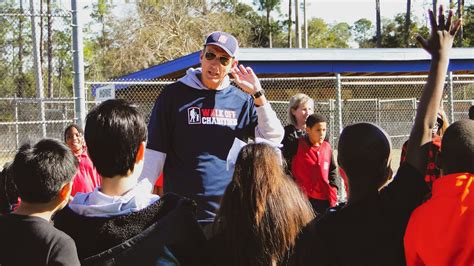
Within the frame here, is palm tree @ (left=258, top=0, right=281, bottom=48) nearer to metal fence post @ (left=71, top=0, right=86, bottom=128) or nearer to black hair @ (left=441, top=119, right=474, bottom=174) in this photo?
metal fence post @ (left=71, top=0, right=86, bottom=128)

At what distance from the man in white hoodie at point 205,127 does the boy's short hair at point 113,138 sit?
3.97 ft

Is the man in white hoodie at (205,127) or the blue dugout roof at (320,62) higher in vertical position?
the blue dugout roof at (320,62)

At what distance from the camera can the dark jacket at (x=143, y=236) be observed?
7.33 feet

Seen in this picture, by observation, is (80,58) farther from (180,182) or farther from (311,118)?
(180,182)

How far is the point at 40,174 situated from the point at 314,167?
383 centimetres

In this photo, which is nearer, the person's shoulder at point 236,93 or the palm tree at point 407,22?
the person's shoulder at point 236,93

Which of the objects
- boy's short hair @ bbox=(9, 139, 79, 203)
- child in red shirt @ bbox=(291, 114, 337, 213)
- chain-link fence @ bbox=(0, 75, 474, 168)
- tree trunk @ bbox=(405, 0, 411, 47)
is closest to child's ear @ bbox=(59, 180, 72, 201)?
boy's short hair @ bbox=(9, 139, 79, 203)

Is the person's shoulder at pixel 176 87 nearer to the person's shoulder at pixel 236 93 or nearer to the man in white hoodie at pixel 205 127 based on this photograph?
the man in white hoodie at pixel 205 127

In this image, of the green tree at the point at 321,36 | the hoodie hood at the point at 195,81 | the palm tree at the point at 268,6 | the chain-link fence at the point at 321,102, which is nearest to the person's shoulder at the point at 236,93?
the hoodie hood at the point at 195,81

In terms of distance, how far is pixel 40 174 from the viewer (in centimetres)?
263

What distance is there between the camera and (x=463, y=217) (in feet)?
7.40

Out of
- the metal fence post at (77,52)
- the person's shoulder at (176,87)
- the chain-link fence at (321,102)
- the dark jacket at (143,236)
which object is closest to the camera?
the dark jacket at (143,236)

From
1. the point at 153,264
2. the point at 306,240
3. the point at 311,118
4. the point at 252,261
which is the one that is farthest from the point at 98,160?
the point at 311,118

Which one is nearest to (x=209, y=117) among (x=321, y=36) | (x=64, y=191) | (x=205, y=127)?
(x=205, y=127)
